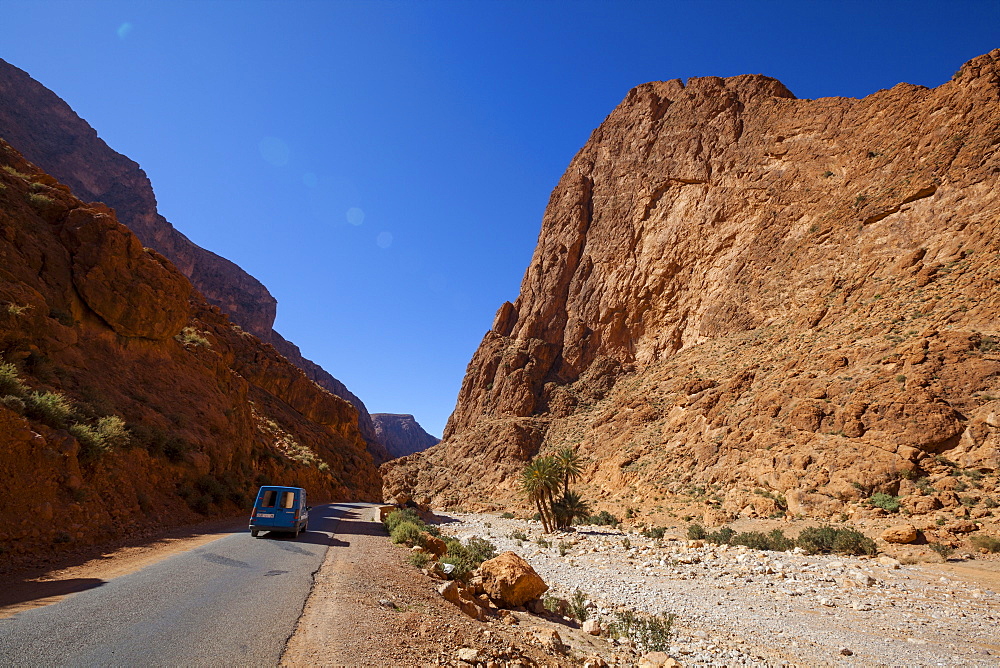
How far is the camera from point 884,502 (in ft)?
66.8

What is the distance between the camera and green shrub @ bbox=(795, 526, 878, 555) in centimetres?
1745

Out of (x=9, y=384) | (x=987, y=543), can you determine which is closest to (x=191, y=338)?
(x=9, y=384)

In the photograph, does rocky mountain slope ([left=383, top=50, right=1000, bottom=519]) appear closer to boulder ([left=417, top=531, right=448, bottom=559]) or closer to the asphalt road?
boulder ([left=417, top=531, right=448, bottom=559])

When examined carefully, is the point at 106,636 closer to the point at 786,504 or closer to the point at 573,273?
the point at 786,504

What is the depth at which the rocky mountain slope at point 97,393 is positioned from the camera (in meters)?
9.31

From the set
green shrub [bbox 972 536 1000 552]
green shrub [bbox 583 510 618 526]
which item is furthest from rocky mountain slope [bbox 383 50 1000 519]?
green shrub [bbox 972 536 1000 552]

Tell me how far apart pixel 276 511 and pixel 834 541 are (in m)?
20.8

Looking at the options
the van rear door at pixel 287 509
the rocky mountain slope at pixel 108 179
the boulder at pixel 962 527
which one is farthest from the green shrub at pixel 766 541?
the rocky mountain slope at pixel 108 179

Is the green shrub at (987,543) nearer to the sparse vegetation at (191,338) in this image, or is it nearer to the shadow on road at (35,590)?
the shadow on road at (35,590)

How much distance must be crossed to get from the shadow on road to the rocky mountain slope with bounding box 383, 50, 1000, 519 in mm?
27092

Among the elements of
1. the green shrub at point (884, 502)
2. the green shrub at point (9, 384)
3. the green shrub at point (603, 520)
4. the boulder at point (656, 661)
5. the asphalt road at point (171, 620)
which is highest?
the green shrub at point (9, 384)

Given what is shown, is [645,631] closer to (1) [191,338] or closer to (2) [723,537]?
(2) [723,537]

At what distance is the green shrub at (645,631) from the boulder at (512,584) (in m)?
1.72

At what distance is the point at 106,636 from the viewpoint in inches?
181
